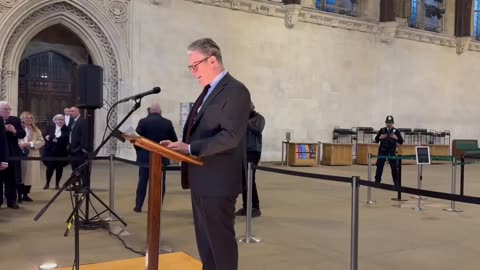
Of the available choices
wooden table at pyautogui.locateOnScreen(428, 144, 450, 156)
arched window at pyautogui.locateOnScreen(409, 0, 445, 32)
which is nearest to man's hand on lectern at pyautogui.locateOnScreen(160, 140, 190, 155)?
wooden table at pyautogui.locateOnScreen(428, 144, 450, 156)

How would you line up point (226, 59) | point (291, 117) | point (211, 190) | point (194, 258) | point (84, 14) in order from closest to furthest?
point (211, 190) < point (194, 258) < point (84, 14) < point (226, 59) < point (291, 117)

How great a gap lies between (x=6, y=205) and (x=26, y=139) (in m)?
1.20

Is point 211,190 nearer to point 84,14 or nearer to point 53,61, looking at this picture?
point 84,14

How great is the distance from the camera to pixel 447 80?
20031 millimetres

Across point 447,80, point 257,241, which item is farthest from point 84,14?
point 447,80

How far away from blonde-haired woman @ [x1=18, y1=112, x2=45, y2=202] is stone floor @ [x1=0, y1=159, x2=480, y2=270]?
291 mm

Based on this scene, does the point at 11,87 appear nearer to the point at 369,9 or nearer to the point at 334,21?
the point at 334,21

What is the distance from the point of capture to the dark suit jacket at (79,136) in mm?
7547

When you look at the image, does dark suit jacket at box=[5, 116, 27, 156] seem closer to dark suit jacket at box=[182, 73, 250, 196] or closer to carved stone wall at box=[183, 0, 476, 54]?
dark suit jacket at box=[182, 73, 250, 196]

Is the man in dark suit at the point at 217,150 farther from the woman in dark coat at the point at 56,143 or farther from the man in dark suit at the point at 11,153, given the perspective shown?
the woman in dark coat at the point at 56,143

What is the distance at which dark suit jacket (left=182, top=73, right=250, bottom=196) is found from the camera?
247 centimetres

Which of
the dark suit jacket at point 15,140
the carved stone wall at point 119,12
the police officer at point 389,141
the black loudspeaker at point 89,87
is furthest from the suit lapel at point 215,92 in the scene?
the carved stone wall at point 119,12

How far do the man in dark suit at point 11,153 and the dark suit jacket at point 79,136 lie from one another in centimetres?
87

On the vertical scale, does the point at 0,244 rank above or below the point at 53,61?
below
